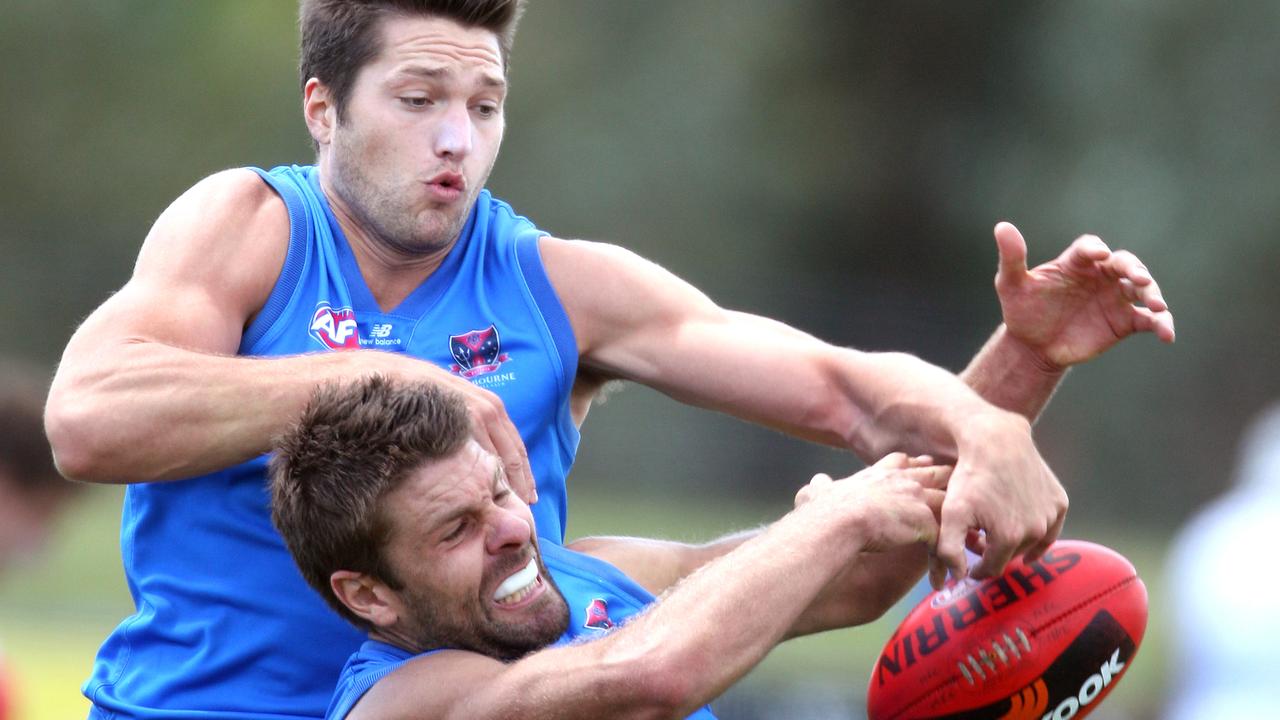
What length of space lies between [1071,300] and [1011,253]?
0.22 metres

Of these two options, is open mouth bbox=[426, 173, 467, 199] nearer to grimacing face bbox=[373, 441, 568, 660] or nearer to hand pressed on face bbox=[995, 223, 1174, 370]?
grimacing face bbox=[373, 441, 568, 660]

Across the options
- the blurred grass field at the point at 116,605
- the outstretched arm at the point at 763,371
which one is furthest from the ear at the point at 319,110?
the blurred grass field at the point at 116,605

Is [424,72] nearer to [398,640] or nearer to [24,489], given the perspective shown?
[398,640]

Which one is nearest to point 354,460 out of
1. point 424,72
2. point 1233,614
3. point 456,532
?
point 456,532

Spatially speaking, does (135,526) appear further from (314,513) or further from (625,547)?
(625,547)

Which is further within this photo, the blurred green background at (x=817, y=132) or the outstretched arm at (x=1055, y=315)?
the blurred green background at (x=817, y=132)

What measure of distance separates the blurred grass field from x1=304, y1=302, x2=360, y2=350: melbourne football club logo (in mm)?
7658

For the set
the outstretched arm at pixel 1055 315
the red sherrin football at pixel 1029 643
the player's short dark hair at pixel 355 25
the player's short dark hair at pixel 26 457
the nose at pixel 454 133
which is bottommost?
the red sherrin football at pixel 1029 643

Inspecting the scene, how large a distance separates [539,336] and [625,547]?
647mm

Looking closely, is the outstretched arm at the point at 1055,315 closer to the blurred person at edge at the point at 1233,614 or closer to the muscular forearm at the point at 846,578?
the muscular forearm at the point at 846,578

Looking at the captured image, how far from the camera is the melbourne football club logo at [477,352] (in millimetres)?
4332

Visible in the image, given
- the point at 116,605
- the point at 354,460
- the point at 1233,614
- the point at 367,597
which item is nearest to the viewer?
the point at 354,460

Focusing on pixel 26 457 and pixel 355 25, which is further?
pixel 26 457

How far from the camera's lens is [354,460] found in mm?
3645
